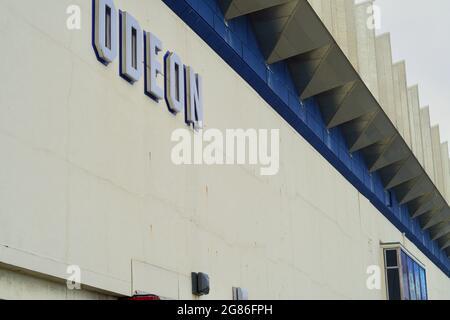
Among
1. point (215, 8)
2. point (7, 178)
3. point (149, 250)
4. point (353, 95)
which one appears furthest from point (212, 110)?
point (353, 95)

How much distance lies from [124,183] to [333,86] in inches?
479

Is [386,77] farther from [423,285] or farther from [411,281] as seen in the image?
[423,285]

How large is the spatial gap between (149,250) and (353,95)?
13045 mm

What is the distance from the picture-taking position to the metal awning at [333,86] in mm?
19500

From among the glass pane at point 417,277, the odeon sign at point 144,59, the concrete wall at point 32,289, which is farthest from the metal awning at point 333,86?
the concrete wall at point 32,289

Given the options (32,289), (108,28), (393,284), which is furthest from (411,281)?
(32,289)

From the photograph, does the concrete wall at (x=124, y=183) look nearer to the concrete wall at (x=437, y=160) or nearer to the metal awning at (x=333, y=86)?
the metal awning at (x=333, y=86)

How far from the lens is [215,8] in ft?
55.5

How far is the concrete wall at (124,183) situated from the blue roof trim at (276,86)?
35 cm

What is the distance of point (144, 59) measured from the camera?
526 inches

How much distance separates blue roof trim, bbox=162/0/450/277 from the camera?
1609 cm

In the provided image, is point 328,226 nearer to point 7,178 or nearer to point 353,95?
point 353,95

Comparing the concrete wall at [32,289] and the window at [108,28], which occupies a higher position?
the window at [108,28]

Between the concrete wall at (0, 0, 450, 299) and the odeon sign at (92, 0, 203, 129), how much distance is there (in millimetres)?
186
